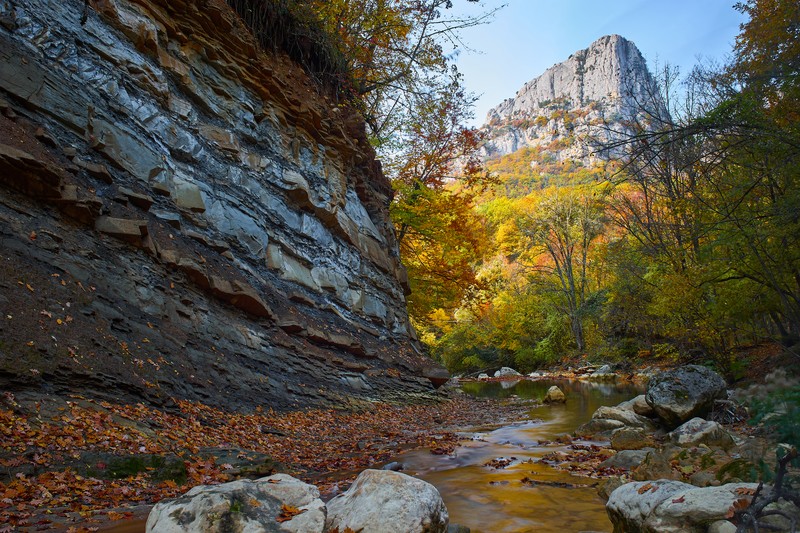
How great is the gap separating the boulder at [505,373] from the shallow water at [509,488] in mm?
24940

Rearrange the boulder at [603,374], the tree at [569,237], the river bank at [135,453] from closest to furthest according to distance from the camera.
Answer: the river bank at [135,453], the boulder at [603,374], the tree at [569,237]

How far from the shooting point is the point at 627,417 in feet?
34.0

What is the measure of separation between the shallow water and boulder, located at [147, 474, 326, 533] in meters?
2.06

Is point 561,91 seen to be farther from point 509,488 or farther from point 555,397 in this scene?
point 509,488

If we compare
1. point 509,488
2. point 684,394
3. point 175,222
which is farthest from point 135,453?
point 684,394

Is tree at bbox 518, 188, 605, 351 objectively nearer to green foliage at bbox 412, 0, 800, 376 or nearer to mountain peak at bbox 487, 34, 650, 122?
green foliage at bbox 412, 0, 800, 376

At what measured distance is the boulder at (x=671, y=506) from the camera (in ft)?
11.3

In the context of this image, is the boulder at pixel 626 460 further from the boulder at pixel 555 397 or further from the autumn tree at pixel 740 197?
the boulder at pixel 555 397

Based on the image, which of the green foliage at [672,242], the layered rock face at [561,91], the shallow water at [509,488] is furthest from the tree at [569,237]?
the layered rock face at [561,91]

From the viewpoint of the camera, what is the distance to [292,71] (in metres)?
14.9

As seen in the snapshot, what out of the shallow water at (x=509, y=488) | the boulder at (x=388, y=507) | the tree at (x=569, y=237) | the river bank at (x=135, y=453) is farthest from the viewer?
the tree at (x=569, y=237)

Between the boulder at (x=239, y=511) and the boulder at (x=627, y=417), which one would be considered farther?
the boulder at (x=627, y=417)

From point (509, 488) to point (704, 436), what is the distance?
12.0 feet

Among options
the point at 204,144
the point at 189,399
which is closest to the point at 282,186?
the point at 204,144
